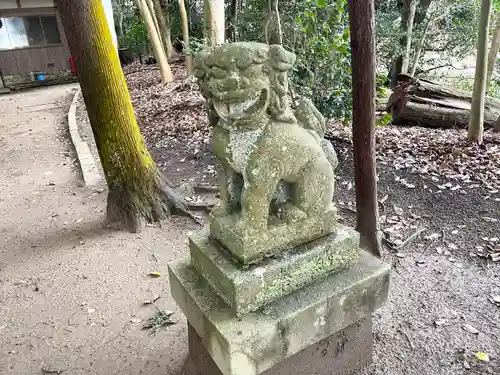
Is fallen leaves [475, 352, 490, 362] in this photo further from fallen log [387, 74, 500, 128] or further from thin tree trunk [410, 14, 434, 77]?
thin tree trunk [410, 14, 434, 77]

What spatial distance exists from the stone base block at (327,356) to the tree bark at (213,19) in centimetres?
507

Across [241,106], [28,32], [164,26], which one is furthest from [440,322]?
[28,32]

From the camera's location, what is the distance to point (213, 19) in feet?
21.0

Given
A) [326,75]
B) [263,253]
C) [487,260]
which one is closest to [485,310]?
[487,260]

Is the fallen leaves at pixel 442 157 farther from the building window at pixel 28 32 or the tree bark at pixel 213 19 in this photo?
the building window at pixel 28 32

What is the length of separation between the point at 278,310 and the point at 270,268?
200mm

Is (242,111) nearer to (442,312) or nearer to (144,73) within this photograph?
(442,312)

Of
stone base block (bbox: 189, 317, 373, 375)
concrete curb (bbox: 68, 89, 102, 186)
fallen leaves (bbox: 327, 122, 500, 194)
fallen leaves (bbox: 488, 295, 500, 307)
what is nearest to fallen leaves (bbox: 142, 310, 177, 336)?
stone base block (bbox: 189, 317, 373, 375)

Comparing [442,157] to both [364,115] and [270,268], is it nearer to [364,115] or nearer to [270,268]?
[364,115]

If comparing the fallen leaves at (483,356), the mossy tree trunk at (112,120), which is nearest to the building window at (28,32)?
the mossy tree trunk at (112,120)

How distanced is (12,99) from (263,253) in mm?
13242

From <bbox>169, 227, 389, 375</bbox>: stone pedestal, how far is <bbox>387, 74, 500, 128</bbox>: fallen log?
480cm

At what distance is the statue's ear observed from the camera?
5.73 feet

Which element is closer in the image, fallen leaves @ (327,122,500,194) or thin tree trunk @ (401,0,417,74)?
fallen leaves @ (327,122,500,194)
